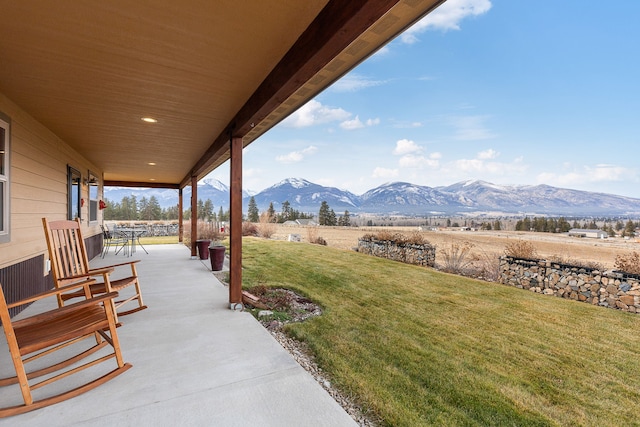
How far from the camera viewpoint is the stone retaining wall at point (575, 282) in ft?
16.7

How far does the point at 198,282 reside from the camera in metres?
5.24

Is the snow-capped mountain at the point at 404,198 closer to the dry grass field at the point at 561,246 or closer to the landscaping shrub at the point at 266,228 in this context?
the landscaping shrub at the point at 266,228


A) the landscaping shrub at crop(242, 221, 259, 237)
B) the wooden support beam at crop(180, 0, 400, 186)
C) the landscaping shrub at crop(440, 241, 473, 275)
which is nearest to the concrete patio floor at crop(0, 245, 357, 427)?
the wooden support beam at crop(180, 0, 400, 186)

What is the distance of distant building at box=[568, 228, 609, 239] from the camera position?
8.12m

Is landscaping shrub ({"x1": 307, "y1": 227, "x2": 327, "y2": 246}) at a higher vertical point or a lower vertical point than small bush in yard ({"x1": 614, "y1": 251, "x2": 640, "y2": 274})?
lower

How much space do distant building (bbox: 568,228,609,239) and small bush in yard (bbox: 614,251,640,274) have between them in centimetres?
315

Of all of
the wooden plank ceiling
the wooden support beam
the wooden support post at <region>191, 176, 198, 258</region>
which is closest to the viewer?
the wooden support beam

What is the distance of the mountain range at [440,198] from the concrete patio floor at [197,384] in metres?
2.59

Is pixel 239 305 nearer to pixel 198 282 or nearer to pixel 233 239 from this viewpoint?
pixel 233 239

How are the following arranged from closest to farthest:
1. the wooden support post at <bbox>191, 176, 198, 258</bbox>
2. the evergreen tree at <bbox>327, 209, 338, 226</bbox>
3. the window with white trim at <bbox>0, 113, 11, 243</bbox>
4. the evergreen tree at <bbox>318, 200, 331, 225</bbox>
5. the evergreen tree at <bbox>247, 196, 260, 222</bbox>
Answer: the window with white trim at <bbox>0, 113, 11, 243</bbox>
the wooden support post at <bbox>191, 176, 198, 258</bbox>
the evergreen tree at <bbox>327, 209, 338, 226</bbox>
the evergreen tree at <bbox>318, 200, 331, 225</bbox>
the evergreen tree at <bbox>247, 196, 260, 222</bbox>

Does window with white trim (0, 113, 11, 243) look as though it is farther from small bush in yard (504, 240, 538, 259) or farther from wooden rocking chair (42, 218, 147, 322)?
small bush in yard (504, 240, 538, 259)

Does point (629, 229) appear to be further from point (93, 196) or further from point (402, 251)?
point (93, 196)

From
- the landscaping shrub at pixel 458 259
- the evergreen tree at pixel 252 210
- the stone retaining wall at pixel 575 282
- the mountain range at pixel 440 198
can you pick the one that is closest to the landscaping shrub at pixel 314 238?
the mountain range at pixel 440 198

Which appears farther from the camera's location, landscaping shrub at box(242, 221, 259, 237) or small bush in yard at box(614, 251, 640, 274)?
landscaping shrub at box(242, 221, 259, 237)
